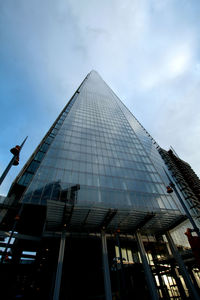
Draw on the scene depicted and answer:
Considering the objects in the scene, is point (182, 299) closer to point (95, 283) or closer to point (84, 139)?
point (95, 283)

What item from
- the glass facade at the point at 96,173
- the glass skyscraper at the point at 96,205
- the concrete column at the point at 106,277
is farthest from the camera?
the glass facade at the point at 96,173

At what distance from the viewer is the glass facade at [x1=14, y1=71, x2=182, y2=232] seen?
74.4 ft

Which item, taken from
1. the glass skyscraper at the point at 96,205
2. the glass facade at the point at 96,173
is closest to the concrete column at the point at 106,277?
the glass skyscraper at the point at 96,205

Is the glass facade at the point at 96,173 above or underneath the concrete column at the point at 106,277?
above

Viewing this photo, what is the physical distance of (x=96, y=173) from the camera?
90.0 ft

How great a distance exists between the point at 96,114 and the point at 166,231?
123ft

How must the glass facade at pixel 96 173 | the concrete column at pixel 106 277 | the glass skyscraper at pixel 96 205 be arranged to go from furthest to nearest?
the glass facade at pixel 96 173 → the glass skyscraper at pixel 96 205 → the concrete column at pixel 106 277

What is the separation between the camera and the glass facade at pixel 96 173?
2267cm

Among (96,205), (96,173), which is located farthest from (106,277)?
(96,173)

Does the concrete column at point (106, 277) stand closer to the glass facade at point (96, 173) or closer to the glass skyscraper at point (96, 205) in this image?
the glass skyscraper at point (96, 205)

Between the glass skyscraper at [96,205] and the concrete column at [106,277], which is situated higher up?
the glass skyscraper at [96,205]

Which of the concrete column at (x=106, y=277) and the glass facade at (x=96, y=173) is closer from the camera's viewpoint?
the concrete column at (x=106, y=277)

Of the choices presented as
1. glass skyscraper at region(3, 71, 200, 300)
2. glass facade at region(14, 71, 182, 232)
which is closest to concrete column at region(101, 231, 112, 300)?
glass skyscraper at region(3, 71, 200, 300)

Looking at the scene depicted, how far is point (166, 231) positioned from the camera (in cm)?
2347
